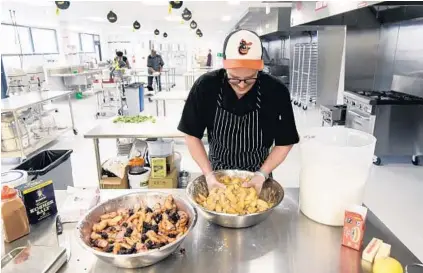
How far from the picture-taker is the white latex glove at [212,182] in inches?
52.6

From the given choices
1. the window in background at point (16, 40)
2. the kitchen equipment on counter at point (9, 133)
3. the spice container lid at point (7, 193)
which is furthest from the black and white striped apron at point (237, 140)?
the window in background at point (16, 40)

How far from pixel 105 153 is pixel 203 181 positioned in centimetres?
402

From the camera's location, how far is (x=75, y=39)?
15039 millimetres

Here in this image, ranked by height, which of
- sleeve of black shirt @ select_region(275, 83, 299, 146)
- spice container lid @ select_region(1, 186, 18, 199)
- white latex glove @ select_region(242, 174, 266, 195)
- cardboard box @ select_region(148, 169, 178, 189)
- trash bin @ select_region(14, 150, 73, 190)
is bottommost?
cardboard box @ select_region(148, 169, 178, 189)

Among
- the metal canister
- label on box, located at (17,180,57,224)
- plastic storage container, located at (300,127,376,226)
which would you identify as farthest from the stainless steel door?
label on box, located at (17,180,57,224)

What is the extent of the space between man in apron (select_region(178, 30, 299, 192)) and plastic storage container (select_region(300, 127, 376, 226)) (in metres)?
0.29

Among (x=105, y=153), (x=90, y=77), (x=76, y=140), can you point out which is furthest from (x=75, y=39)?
(x=105, y=153)

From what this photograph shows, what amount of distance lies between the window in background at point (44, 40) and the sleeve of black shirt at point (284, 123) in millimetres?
13460

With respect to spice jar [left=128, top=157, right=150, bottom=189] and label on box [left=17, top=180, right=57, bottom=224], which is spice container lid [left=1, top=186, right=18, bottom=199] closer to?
label on box [left=17, top=180, right=57, bottom=224]

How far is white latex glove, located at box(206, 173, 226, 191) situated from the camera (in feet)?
4.38

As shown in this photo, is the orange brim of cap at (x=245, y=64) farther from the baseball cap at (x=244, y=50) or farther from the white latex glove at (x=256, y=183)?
the white latex glove at (x=256, y=183)

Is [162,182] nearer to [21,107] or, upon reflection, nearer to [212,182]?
[212,182]

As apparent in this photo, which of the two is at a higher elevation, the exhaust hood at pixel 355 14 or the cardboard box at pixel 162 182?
the exhaust hood at pixel 355 14

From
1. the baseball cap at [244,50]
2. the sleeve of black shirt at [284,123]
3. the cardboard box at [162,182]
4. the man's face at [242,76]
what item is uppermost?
the baseball cap at [244,50]
